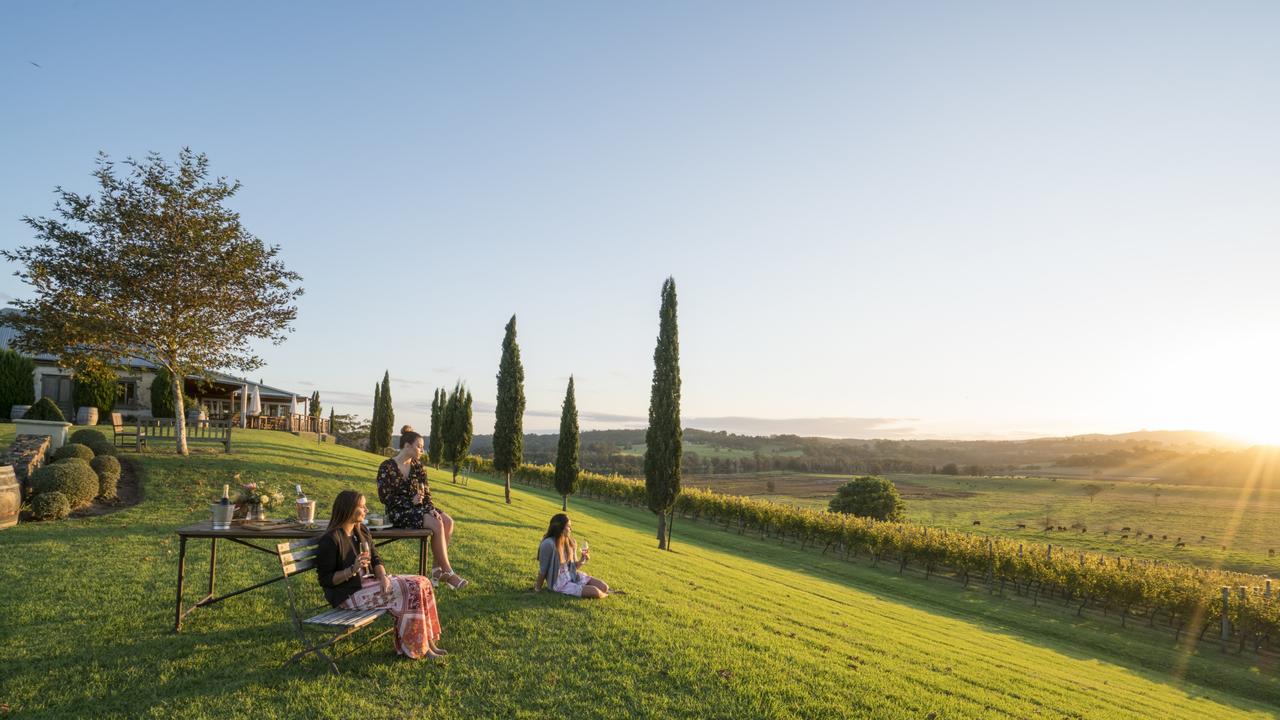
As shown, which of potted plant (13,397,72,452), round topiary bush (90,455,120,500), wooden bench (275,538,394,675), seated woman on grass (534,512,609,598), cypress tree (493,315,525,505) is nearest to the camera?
wooden bench (275,538,394,675)

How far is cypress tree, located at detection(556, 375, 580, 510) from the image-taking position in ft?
107

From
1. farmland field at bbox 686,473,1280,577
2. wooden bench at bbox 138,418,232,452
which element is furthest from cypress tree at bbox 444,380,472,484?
farmland field at bbox 686,473,1280,577

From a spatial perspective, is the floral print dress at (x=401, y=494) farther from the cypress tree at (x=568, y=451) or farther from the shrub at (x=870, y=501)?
the shrub at (x=870, y=501)

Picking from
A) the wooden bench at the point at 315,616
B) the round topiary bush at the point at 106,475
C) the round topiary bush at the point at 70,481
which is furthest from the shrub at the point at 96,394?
the wooden bench at the point at 315,616

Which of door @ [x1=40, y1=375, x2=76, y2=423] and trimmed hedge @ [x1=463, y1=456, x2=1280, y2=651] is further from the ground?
door @ [x1=40, y1=375, x2=76, y2=423]

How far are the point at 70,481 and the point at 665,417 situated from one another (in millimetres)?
17971

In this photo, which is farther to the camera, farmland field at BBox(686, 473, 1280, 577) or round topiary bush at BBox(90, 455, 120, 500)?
farmland field at BBox(686, 473, 1280, 577)

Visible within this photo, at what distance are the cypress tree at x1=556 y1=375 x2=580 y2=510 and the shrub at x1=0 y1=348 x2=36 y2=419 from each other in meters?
24.5

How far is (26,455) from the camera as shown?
49.7 feet

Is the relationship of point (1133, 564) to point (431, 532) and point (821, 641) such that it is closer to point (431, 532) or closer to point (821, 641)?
point (821, 641)

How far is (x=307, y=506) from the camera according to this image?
734cm

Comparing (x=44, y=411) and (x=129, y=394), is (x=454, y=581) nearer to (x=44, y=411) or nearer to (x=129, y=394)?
(x=44, y=411)

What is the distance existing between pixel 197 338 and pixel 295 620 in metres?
18.9

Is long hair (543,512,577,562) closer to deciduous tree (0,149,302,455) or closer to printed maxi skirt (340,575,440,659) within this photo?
printed maxi skirt (340,575,440,659)
